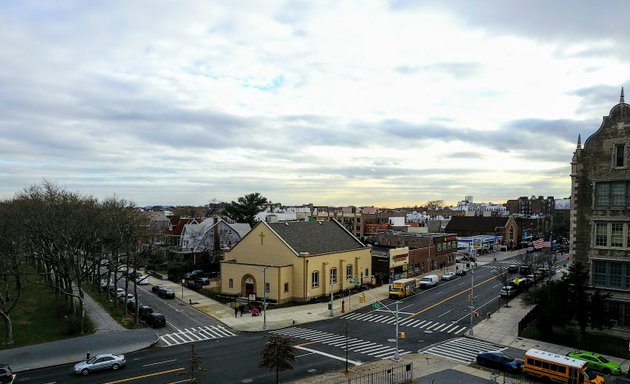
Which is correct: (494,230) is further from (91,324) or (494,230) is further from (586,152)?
(91,324)

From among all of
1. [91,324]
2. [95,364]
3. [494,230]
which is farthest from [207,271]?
[494,230]

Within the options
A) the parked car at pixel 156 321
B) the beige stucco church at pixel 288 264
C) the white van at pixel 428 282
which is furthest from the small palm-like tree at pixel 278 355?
the white van at pixel 428 282

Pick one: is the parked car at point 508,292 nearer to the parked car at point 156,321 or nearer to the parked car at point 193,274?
the parked car at point 156,321

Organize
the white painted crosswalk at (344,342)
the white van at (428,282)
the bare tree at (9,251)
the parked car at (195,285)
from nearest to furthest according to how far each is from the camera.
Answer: the white painted crosswalk at (344,342) < the bare tree at (9,251) < the parked car at (195,285) < the white van at (428,282)

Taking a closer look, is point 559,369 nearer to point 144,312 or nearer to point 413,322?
point 413,322

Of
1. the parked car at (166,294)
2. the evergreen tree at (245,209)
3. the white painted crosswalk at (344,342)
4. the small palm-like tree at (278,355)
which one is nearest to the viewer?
the small palm-like tree at (278,355)

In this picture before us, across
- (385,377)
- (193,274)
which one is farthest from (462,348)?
(193,274)

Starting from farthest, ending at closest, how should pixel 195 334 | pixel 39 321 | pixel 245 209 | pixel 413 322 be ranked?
pixel 245 209, pixel 413 322, pixel 39 321, pixel 195 334

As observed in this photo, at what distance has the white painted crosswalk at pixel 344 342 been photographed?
3946 centimetres

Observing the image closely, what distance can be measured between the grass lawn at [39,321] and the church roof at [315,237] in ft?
94.2

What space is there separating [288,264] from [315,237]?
8746mm

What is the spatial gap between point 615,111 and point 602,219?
1039 cm

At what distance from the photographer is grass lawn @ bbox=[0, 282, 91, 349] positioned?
44.0m

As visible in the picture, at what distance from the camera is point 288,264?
63969mm
